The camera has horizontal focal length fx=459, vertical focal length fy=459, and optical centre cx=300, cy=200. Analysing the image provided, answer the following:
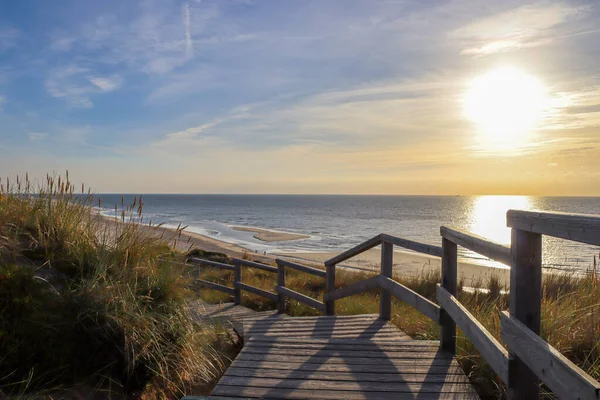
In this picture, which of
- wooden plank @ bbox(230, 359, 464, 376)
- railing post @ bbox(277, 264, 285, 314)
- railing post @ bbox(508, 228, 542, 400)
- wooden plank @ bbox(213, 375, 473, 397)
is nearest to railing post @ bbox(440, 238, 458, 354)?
wooden plank @ bbox(230, 359, 464, 376)

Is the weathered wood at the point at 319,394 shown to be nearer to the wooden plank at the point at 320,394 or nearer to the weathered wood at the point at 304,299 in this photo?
the wooden plank at the point at 320,394

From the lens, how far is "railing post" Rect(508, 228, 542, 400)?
270 cm

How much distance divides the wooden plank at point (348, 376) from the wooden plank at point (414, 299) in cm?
70

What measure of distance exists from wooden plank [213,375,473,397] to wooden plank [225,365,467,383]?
0.06 meters

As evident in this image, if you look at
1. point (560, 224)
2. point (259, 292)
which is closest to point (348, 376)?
point (560, 224)

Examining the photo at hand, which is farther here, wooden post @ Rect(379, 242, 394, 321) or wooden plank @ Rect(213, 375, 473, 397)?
wooden post @ Rect(379, 242, 394, 321)

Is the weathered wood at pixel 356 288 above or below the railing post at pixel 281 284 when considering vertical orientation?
above

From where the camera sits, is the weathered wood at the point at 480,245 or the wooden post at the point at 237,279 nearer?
the weathered wood at the point at 480,245

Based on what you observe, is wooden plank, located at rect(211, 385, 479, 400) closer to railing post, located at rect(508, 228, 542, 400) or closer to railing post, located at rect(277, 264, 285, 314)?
railing post, located at rect(508, 228, 542, 400)

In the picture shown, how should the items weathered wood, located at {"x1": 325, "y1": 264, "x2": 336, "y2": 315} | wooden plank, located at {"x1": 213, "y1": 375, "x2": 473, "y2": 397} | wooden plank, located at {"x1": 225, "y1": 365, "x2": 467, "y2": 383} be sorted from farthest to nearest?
weathered wood, located at {"x1": 325, "y1": 264, "x2": 336, "y2": 315}
wooden plank, located at {"x1": 225, "y1": 365, "x2": 467, "y2": 383}
wooden plank, located at {"x1": 213, "y1": 375, "x2": 473, "y2": 397}

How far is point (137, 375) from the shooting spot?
4.20 metres

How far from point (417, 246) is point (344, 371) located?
159cm

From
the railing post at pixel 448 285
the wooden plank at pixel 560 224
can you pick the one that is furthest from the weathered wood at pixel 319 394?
the wooden plank at pixel 560 224

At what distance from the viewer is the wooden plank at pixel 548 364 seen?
2.01 metres
